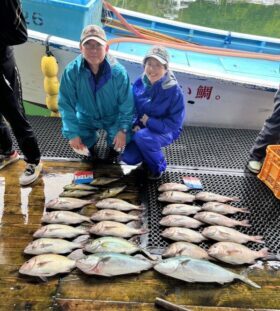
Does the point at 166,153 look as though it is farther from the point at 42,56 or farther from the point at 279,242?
the point at 42,56

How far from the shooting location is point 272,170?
303 centimetres

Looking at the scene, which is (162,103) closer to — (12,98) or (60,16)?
(12,98)

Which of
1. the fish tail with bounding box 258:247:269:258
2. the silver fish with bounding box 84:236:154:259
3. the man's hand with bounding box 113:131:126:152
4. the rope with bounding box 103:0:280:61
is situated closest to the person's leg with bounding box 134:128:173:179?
the man's hand with bounding box 113:131:126:152

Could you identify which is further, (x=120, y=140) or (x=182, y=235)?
(x=120, y=140)

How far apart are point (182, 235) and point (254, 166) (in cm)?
137

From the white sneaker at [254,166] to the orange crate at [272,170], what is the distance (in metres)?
0.10

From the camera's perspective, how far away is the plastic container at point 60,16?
4.08 m

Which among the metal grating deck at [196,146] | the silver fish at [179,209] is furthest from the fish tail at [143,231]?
the metal grating deck at [196,146]

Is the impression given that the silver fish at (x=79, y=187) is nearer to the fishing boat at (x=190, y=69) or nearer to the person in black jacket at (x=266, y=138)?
the person in black jacket at (x=266, y=138)

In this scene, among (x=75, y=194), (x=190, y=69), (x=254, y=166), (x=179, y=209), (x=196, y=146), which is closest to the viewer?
(x=179, y=209)

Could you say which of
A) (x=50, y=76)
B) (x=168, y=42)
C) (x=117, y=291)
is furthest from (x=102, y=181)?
(x=168, y=42)

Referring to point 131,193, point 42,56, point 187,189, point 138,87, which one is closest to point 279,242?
point 187,189

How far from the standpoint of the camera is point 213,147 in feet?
12.5

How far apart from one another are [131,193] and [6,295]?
4.38 ft
